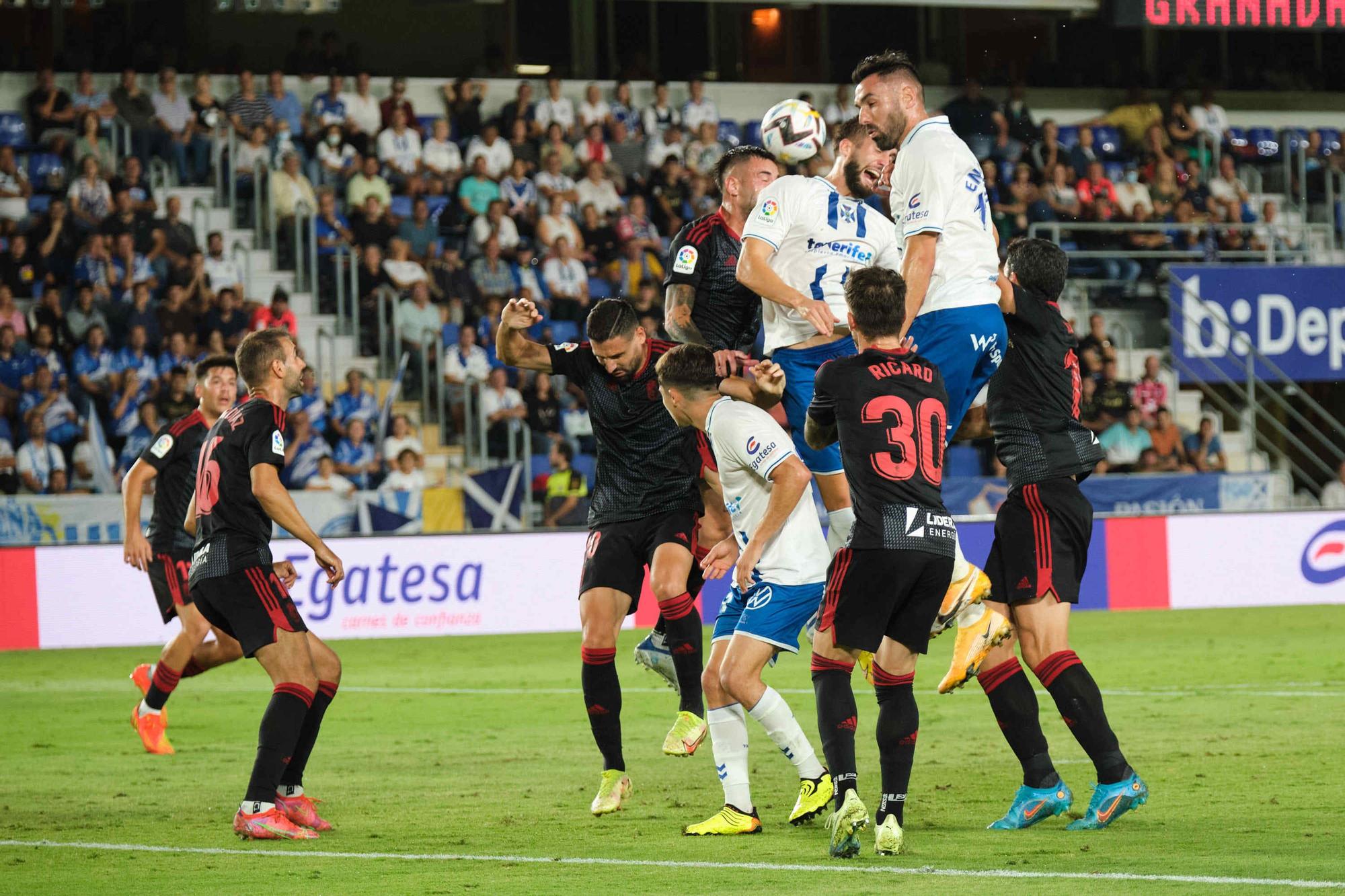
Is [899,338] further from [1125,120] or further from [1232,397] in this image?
[1125,120]

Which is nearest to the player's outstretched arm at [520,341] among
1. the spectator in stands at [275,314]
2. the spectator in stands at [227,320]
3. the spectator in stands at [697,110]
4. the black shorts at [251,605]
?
the black shorts at [251,605]

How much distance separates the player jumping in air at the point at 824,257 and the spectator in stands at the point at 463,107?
51.2 ft

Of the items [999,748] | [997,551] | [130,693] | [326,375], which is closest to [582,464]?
[326,375]

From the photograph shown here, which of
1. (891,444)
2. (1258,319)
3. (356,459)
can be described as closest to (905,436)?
(891,444)

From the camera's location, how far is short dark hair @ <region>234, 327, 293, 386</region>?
24.9ft

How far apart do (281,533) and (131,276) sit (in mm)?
4570

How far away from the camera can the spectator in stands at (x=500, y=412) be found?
19.8 m

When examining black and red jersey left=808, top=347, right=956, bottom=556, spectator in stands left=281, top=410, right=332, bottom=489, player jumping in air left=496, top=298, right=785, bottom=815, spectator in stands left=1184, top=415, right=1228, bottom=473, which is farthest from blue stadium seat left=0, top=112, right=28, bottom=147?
black and red jersey left=808, top=347, right=956, bottom=556

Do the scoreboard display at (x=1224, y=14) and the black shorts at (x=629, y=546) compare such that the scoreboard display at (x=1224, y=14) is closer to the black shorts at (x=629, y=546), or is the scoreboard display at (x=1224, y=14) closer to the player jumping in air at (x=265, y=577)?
the black shorts at (x=629, y=546)

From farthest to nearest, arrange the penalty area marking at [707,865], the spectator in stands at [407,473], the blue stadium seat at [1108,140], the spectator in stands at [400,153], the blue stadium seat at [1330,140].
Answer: the blue stadium seat at [1330,140] < the blue stadium seat at [1108,140] < the spectator in stands at [400,153] < the spectator in stands at [407,473] < the penalty area marking at [707,865]

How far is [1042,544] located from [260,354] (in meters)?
3.45

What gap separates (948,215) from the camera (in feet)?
22.9

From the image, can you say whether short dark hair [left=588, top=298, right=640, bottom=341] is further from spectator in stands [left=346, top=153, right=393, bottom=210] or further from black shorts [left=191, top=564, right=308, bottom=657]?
spectator in stands [left=346, top=153, right=393, bottom=210]

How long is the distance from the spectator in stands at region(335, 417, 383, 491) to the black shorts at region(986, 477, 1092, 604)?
13.0m
